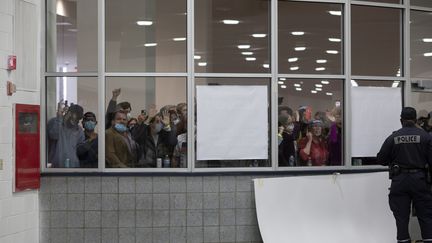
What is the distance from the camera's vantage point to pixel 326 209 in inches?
333

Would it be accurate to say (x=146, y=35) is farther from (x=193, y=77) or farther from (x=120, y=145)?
(x=120, y=145)

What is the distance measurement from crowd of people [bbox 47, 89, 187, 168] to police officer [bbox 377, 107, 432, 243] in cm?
289

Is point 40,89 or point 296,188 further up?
point 40,89

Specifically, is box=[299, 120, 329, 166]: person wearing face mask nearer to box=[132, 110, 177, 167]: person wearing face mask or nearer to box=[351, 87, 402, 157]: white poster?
box=[351, 87, 402, 157]: white poster

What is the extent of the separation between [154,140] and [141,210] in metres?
0.99

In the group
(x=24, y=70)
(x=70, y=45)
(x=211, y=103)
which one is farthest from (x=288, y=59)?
(x=24, y=70)

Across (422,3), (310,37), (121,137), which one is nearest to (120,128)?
(121,137)

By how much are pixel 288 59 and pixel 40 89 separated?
11.7ft

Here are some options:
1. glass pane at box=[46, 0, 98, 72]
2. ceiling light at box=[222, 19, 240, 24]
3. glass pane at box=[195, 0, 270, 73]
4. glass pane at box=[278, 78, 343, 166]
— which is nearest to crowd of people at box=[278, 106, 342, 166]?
glass pane at box=[278, 78, 343, 166]

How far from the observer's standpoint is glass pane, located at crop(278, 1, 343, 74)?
869cm

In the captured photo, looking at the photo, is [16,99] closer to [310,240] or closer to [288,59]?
[288,59]

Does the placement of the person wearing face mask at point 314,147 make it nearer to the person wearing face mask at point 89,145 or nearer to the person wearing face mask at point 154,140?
the person wearing face mask at point 154,140

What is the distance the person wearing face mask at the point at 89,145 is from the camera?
27.1ft

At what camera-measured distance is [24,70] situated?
26.1ft
